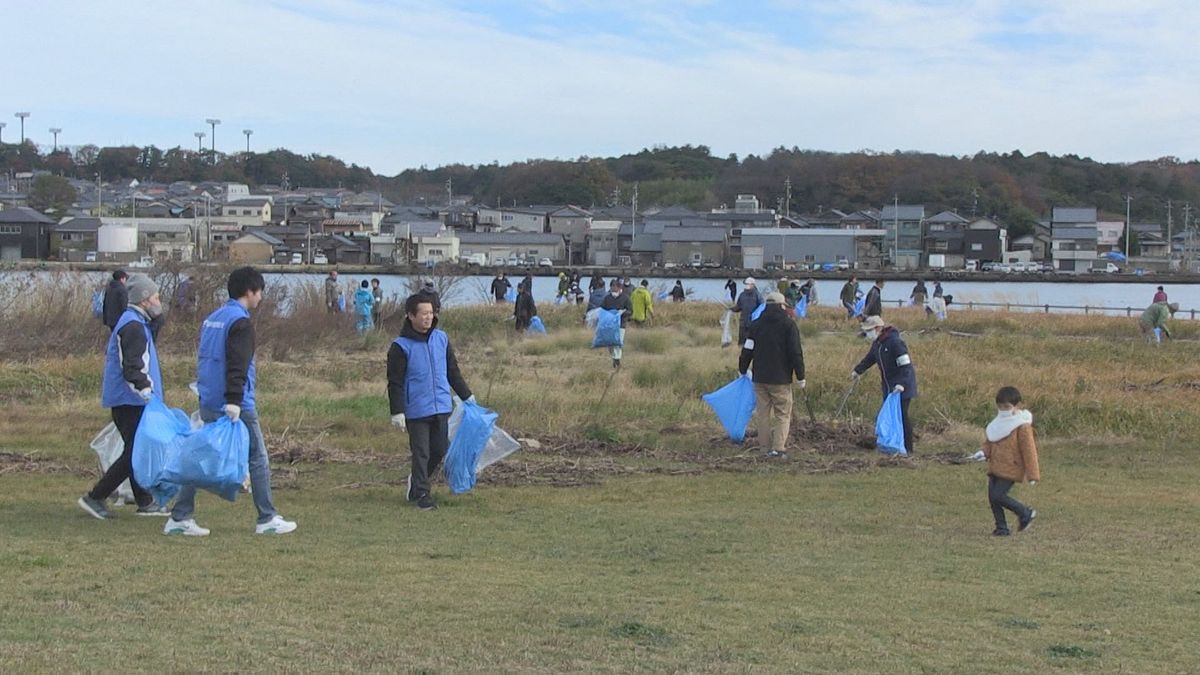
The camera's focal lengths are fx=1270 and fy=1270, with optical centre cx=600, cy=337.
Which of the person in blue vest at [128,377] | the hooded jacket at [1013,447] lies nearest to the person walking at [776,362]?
the hooded jacket at [1013,447]

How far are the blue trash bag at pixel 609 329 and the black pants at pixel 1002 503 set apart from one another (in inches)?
470

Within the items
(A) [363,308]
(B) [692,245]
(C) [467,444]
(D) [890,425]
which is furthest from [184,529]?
(B) [692,245]

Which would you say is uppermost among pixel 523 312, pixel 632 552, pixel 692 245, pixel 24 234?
pixel 24 234

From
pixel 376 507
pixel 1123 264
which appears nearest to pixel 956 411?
pixel 376 507

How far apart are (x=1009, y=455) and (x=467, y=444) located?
356 cm

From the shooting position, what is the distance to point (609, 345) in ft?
66.0

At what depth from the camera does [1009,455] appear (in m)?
7.83

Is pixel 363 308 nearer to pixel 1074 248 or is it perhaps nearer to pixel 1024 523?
→ pixel 1024 523

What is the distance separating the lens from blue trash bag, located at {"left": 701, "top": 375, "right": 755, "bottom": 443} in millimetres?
11883

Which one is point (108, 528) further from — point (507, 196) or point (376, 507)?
point (507, 196)

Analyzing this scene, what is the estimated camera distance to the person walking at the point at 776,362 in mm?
11234

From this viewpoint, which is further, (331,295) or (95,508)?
(331,295)

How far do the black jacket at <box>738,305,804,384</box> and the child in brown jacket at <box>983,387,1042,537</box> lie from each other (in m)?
3.38

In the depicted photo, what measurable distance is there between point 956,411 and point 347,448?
6901mm
